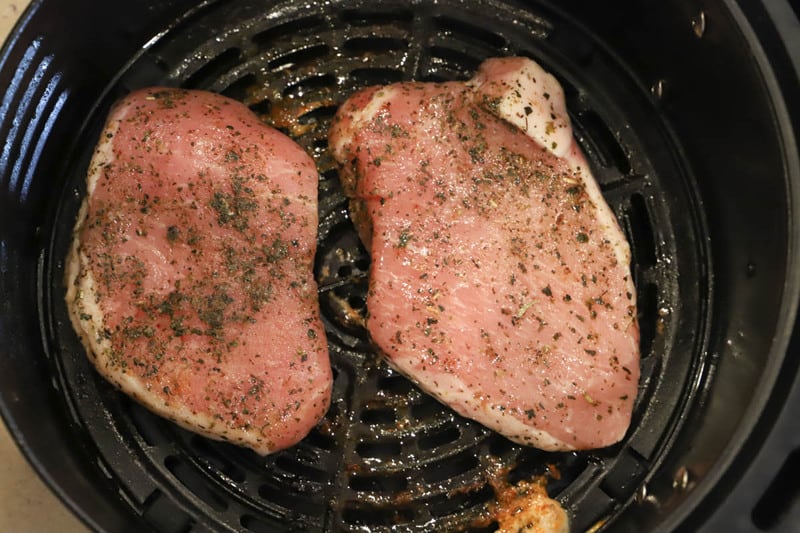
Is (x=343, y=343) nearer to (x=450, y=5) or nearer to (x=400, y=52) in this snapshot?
(x=400, y=52)

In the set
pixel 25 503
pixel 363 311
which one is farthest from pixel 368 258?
pixel 25 503

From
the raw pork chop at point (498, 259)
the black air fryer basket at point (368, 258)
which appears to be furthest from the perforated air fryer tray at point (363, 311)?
the raw pork chop at point (498, 259)

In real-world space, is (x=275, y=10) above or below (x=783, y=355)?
above

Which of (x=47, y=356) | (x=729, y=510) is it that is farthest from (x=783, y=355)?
(x=47, y=356)

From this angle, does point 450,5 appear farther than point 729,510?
Yes

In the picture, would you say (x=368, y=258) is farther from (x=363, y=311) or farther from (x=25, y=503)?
(x=25, y=503)

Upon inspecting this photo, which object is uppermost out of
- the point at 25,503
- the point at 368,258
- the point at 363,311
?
the point at 368,258

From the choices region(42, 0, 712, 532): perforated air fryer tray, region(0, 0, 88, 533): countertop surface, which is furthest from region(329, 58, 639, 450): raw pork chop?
region(0, 0, 88, 533): countertop surface
